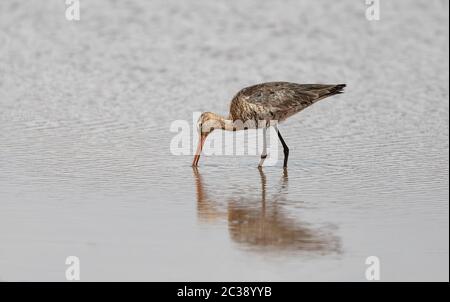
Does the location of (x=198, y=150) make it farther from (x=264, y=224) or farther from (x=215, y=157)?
(x=264, y=224)

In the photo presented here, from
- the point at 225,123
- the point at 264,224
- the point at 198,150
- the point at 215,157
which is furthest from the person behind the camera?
the point at 225,123

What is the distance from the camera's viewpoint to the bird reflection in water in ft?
26.9

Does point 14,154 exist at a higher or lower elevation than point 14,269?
higher

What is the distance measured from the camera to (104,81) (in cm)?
1588

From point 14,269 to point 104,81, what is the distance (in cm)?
866

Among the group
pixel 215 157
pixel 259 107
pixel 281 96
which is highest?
pixel 281 96

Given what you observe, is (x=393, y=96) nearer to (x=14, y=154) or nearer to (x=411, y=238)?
(x=14, y=154)

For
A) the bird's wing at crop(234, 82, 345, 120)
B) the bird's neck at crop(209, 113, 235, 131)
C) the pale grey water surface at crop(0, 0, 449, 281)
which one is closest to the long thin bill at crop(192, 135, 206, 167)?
the pale grey water surface at crop(0, 0, 449, 281)

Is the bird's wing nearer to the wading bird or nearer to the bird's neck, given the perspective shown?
the wading bird

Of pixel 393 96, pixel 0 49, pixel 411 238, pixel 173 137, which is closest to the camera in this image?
pixel 411 238

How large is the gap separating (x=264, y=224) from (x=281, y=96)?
356 centimetres

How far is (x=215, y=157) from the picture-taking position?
12.1m

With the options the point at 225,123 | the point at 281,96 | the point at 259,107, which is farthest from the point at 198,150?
the point at 281,96

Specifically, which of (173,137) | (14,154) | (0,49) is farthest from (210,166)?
(0,49)
